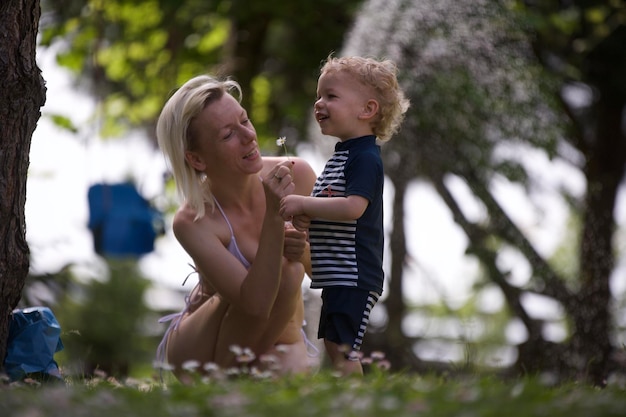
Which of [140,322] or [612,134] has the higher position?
[612,134]

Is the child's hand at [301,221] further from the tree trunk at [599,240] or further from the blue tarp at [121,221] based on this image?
the blue tarp at [121,221]

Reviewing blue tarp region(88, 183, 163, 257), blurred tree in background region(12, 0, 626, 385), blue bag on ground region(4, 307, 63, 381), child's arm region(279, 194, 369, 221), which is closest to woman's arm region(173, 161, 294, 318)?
child's arm region(279, 194, 369, 221)

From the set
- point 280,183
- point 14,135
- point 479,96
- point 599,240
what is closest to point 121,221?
point 479,96

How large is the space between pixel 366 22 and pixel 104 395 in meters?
5.51

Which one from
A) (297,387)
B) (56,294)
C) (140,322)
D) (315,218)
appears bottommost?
(140,322)

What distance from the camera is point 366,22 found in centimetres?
747

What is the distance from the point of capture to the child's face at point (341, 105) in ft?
11.6

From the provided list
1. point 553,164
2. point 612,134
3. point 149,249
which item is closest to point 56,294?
point 149,249

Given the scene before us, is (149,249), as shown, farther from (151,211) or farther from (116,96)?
(116,96)

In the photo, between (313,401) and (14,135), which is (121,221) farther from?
(313,401)

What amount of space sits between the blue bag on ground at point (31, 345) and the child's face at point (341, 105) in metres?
1.20

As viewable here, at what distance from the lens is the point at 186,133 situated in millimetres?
3887

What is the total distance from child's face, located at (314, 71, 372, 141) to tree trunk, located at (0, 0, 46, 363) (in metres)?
0.98

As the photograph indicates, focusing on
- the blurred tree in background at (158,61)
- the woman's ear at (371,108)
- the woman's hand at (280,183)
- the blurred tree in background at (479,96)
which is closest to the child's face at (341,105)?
the woman's ear at (371,108)
